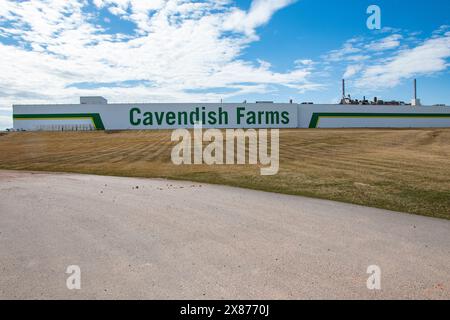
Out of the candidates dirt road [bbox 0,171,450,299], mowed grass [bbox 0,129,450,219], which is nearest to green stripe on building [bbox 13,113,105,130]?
mowed grass [bbox 0,129,450,219]

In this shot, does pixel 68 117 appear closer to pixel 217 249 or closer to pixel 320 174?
pixel 320 174

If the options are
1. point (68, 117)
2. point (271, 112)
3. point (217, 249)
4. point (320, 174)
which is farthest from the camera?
point (271, 112)

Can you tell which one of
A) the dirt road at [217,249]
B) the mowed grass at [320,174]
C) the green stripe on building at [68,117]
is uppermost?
the green stripe on building at [68,117]

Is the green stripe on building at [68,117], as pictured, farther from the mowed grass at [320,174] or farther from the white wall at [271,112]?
the mowed grass at [320,174]

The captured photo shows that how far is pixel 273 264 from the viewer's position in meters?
5.50

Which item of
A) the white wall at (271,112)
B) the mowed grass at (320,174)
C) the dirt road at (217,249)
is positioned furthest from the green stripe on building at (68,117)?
the dirt road at (217,249)

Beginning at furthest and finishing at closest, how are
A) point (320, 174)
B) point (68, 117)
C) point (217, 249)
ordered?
point (68, 117) → point (320, 174) → point (217, 249)

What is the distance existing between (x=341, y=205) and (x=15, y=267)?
315 inches

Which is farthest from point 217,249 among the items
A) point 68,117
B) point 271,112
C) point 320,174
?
point 68,117

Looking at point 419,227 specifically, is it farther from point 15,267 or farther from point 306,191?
point 15,267

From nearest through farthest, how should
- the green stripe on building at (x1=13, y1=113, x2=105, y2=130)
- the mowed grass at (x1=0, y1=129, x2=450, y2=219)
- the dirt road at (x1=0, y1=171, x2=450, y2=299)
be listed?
1. the dirt road at (x1=0, y1=171, x2=450, y2=299)
2. the mowed grass at (x1=0, y1=129, x2=450, y2=219)
3. the green stripe on building at (x1=13, y1=113, x2=105, y2=130)

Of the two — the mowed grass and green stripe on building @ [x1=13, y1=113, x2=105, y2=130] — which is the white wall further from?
the mowed grass

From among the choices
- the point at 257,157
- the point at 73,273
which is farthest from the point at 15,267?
the point at 257,157

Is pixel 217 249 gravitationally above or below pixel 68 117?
below
